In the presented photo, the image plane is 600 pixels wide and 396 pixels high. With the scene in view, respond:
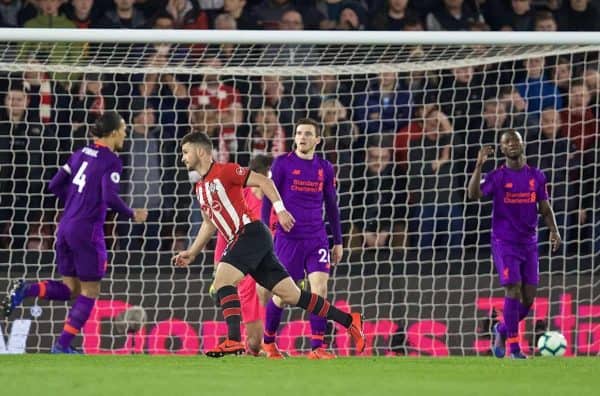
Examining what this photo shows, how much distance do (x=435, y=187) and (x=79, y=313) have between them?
3.50 metres

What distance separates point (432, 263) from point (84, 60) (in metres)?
3.49

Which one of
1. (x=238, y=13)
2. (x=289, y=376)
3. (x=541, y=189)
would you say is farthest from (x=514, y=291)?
(x=238, y=13)

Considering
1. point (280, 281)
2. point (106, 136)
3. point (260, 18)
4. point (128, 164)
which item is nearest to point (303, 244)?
point (280, 281)

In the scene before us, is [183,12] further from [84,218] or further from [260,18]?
[84,218]

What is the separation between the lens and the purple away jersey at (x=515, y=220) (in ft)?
34.4

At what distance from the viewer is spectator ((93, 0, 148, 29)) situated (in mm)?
13164

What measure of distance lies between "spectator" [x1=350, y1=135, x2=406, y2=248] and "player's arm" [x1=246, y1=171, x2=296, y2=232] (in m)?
3.21

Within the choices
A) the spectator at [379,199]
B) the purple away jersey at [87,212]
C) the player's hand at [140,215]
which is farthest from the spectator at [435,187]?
the purple away jersey at [87,212]

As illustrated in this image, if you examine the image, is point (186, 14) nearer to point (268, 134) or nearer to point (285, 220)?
point (268, 134)

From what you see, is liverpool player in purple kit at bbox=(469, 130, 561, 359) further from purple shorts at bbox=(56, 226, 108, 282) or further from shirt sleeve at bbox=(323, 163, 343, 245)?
purple shorts at bbox=(56, 226, 108, 282)

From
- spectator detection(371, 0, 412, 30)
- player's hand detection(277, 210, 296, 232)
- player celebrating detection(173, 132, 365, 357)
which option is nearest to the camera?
player's hand detection(277, 210, 296, 232)

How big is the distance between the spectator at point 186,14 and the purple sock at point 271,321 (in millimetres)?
4134

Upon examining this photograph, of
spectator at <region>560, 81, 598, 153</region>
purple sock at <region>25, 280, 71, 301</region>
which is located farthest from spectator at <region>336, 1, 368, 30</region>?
purple sock at <region>25, 280, 71, 301</region>

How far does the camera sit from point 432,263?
12.0 meters
